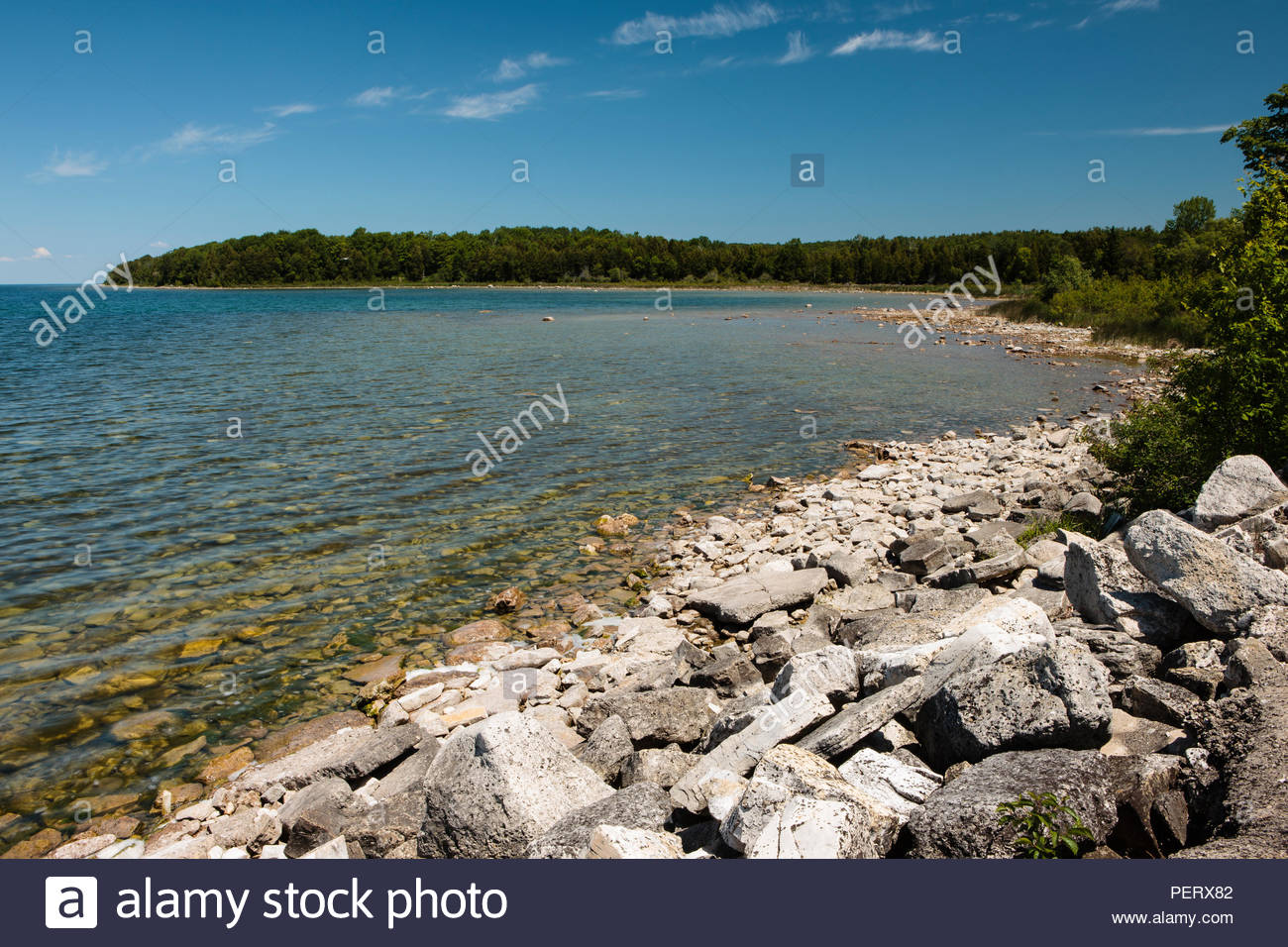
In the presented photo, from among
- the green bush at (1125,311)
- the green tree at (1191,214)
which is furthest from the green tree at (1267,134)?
the green tree at (1191,214)

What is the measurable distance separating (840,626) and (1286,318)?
7.67 metres

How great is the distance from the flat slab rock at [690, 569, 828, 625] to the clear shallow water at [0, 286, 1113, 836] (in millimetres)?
2396

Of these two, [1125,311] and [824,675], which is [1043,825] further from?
[1125,311]

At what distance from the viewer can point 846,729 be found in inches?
214

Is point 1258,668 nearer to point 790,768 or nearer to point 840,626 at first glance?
point 790,768

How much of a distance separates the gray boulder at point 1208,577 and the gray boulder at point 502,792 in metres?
5.54

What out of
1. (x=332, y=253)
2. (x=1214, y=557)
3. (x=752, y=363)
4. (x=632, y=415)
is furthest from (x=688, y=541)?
(x=332, y=253)

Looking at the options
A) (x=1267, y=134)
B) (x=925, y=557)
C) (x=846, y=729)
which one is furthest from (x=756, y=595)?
(x=1267, y=134)

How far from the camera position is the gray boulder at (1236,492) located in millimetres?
7969

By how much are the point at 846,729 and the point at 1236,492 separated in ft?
19.9

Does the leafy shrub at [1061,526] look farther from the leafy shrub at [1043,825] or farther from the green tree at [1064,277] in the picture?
the green tree at [1064,277]

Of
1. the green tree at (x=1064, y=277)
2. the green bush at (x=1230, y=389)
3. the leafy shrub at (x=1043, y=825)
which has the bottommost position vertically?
the leafy shrub at (x=1043, y=825)

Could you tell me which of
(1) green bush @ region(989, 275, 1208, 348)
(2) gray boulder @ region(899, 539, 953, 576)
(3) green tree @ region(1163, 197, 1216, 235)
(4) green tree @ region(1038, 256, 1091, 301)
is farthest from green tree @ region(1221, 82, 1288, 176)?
(3) green tree @ region(1163, 197, 1216, 235)

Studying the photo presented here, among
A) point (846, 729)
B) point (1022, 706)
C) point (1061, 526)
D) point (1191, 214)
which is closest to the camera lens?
point (1022, 706)
